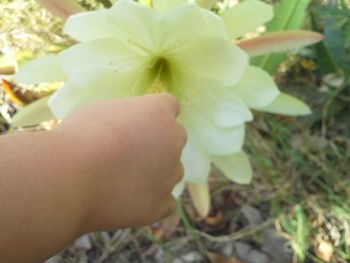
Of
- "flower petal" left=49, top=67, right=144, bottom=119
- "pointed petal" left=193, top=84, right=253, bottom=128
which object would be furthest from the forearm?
"pointed petal" left=193, top=84, right=253, bottom=128

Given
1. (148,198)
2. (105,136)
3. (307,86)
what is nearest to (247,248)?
(307,86)

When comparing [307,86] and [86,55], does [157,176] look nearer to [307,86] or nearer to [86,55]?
[86,55]

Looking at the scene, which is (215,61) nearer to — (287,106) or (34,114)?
(287,106)

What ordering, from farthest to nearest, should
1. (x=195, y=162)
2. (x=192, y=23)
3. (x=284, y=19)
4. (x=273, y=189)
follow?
(x=273, y=189) < (x=284, y=19) < (x=195, y=162) < (x=192, y=23)

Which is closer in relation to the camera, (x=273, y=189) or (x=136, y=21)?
(x=136, y=21)

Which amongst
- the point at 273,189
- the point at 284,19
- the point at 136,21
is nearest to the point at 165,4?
the point at 136,21

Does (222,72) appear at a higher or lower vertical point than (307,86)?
higher
